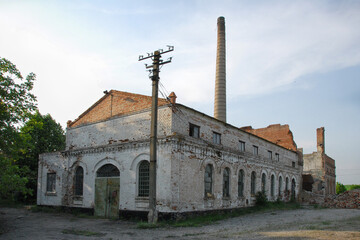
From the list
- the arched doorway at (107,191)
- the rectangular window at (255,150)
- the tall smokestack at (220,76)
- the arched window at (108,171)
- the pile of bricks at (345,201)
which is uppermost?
the tall smokestack at (220,76)

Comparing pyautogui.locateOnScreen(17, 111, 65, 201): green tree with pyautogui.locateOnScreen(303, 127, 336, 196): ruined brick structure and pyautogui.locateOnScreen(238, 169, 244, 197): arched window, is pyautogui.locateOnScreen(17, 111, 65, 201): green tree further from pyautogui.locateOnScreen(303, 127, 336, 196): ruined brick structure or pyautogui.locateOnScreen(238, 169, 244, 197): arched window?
pyautogui.locateOnScreen(303, 127, 336, 196): ruined brick structure

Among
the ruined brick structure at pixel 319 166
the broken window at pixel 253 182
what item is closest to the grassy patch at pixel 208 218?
the broken window at pixel 253 182

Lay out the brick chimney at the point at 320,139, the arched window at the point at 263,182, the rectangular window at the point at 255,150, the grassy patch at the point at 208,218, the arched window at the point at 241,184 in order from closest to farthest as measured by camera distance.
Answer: the grassy patch at the point at 208,218 < the arched window at the point at 241,184 < the rectangular window at the point at 255,150 < the arched window at the point at 263,182 < the brick chimney at the point at 320,139

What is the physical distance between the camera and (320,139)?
3981 centimetres

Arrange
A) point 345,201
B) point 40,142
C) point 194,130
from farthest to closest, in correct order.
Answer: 1. point 40,142
2. point 345,201
3. point 194,130

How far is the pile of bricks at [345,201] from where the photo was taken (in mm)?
22444

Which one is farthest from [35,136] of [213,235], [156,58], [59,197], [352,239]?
[352,239]

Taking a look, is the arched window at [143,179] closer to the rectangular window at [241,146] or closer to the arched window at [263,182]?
the rectangular window at [241,146]

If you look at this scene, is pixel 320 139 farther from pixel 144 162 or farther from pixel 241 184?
pixel 144 162

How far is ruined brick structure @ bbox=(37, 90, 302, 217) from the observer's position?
48.2 feet

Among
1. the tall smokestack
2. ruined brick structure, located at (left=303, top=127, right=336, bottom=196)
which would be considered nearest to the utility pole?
the tall smokestack

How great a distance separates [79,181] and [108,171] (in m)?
2.72

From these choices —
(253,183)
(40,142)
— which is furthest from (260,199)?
(40,142)

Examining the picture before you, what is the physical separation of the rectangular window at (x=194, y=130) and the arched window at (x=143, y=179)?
2.72 metres
